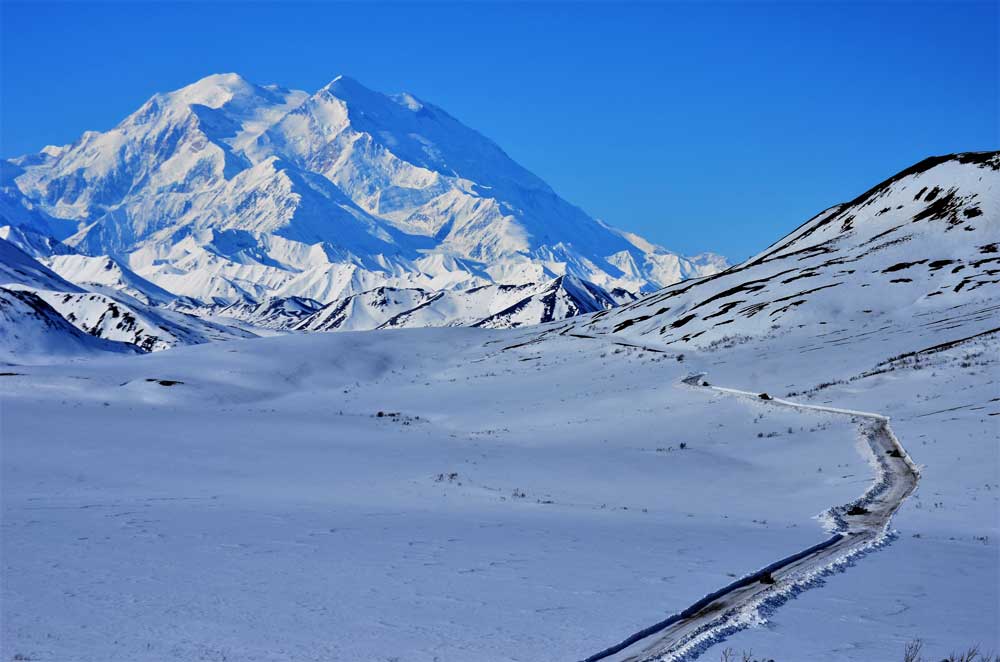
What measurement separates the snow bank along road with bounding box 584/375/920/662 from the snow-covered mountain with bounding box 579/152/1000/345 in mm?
39389

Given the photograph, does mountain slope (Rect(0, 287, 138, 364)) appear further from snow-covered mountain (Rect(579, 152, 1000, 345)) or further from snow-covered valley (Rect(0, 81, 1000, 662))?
snow-covered mountain (Rect(579, 152, 1000, 345))

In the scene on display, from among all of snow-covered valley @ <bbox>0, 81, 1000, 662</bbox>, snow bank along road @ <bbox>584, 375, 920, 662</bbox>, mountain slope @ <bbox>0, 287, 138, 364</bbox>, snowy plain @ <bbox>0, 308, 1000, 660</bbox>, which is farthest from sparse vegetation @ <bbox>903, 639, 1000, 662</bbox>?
mountain slope @ <bbox>0, 287, 138, 364</bbox>

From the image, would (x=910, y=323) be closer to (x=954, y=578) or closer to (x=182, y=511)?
(x=954, y=578)

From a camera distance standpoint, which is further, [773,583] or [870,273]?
[870,273]

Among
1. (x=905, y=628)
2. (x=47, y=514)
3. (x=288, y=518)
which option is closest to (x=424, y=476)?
(x=288, y=518)

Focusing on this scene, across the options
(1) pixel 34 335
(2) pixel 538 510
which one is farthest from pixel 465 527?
(1) pixel 34 335

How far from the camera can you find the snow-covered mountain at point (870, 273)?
69188 mm

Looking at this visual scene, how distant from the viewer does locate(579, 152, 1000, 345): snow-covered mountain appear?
6919 cm

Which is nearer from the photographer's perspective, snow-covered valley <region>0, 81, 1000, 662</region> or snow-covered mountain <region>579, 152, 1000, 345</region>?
snow-covered valley <region>0, 81, 1000, 662</region>

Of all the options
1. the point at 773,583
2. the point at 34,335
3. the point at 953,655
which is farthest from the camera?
the point at 34,335

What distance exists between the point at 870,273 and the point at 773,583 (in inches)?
2836

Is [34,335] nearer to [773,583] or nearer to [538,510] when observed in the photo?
[538,510]

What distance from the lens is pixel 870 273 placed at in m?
78.9

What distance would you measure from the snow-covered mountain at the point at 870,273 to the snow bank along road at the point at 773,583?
39.4m
